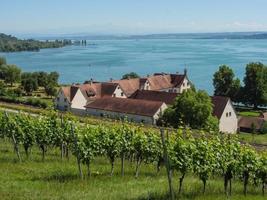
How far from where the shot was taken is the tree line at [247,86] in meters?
78.5

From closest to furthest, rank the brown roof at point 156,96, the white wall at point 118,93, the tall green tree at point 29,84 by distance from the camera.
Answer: the brown roof at point 156,96
the white wall at point 118,93
the tall green tree at point 29,84

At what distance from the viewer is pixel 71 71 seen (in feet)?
466

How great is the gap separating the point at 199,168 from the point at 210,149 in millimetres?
923

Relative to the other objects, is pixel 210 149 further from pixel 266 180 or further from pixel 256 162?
pixel 266 180

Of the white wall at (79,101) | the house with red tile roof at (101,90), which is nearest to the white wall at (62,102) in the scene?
the house with red tile roof at (101,90)

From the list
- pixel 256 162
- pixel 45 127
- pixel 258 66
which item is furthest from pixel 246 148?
pixel 258 66

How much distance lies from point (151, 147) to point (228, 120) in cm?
3907

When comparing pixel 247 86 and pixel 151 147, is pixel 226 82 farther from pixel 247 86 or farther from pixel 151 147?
pixel 151 147

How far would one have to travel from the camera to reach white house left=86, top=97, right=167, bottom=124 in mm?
53344

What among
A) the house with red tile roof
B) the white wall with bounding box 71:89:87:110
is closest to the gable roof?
the house with red tile roof

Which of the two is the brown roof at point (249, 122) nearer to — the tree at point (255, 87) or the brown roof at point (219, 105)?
the brown roof at point (219, 105)

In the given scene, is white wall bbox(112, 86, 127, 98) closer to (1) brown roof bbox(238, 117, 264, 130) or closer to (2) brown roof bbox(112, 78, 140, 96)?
(2) brown roof bbox(112, 78, 140, 96)

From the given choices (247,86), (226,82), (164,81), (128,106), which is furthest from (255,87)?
(128,106)

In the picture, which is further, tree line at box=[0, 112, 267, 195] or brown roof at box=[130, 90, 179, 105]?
brown roof at box=[130, 90, 179, 105]
